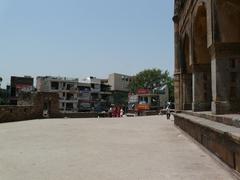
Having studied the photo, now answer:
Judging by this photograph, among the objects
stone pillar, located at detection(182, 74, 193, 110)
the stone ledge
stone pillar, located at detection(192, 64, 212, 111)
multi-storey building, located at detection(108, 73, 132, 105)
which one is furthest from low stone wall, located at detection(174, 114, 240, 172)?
multi-storey building, located at detection(108, 73, 132, 105)

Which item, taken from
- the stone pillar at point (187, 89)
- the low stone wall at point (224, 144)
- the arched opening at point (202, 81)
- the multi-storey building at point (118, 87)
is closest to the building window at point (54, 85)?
the multi-storey building at point (118, 87)

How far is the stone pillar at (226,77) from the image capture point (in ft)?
26.4

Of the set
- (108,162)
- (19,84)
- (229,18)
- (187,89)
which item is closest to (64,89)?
(19,84)

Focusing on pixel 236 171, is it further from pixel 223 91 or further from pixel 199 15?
pixel 199 15

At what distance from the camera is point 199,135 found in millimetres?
9188

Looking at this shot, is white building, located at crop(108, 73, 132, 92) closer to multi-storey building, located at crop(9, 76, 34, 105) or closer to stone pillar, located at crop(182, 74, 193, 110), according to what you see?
multi-storey building, located at crop(9, 76, 34, 105)

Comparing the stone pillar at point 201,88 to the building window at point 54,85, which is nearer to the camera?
the stone pillar at point 201,88

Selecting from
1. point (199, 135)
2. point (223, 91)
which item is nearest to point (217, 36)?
point (223, 91)

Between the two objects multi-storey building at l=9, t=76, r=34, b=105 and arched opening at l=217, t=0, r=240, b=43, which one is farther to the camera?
multi-storey building at l=9, t=76, r=34, b=105

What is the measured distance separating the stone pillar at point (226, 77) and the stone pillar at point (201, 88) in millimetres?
4305

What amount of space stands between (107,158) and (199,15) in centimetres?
695

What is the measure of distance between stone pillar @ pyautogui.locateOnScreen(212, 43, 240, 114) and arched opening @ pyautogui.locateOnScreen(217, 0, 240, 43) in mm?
298

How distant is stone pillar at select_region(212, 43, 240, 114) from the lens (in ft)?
26.4

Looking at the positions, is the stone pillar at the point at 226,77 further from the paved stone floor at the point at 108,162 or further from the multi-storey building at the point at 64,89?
the multi-storey building at the point at 64,89
